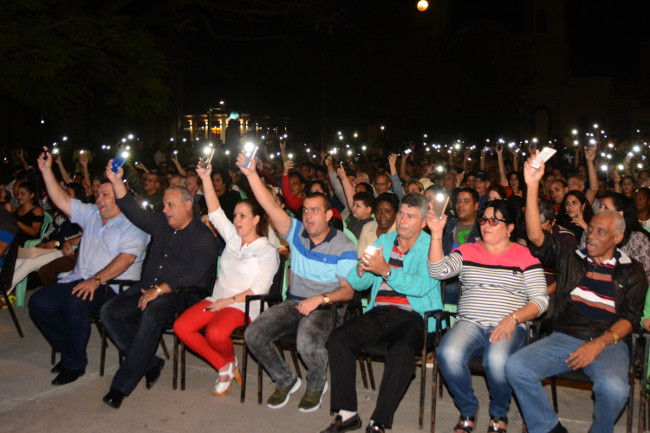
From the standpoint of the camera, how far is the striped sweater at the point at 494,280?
4.70m

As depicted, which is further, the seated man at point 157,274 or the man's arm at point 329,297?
the seated man at point 157,274

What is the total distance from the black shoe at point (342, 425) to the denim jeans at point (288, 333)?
464 mm

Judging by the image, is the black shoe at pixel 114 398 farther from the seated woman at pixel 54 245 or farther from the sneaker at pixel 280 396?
the seated woman at pixel 54 245

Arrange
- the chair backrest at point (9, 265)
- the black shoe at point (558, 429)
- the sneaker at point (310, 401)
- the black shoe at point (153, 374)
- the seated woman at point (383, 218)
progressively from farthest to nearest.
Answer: the chair backrest at point (9, 265), the seated woman at point (383, 218), the black shoe at point (153, 374), the sneaker at point (310, 401), the black shoe at point (558, 429)

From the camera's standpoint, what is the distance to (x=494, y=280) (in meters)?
4.78

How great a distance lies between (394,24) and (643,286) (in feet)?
74.7

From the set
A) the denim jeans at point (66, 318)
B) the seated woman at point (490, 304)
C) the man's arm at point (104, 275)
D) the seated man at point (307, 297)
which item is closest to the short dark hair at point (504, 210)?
the seated woman at point (490, 304)

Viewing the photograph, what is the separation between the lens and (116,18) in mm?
13750

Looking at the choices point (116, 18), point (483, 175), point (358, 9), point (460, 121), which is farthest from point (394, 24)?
point (460, 121)

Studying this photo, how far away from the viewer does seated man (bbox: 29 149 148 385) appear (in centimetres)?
573

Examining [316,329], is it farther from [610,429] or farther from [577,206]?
[577,206]

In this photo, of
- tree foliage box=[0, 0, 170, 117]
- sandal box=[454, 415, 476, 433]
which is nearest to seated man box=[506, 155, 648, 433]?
sandal box=[454, 415, 476, 433]

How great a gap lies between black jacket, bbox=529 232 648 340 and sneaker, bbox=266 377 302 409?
2036 mm

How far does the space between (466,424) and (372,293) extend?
1.25m
